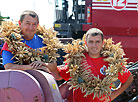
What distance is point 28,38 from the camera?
91.5 inches

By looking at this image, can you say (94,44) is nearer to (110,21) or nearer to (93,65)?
(93,65)

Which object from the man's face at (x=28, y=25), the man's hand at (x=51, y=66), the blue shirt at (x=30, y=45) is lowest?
the man's hand at (x=51, y=66)

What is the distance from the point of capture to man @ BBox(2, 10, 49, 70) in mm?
2137

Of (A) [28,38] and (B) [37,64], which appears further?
(A) [28,38]

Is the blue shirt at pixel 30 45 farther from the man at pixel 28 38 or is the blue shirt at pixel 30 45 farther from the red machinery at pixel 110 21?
the red machinery at pixel 110 21

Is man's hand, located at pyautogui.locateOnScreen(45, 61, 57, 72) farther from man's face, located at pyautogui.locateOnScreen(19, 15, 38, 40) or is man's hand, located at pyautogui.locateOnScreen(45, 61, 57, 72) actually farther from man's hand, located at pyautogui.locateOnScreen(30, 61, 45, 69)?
man's face, located at pyautogui.locateOnScreen(19, 15, 38, 40)

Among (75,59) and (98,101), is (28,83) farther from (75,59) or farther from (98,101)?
(98,101)

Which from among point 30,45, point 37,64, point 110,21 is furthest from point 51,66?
point 110,21

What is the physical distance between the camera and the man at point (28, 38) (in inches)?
84.1

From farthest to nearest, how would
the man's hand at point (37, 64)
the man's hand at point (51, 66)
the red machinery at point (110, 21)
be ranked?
1. the red machinery at point (110, 21)
2. the man's hand at point (51, 66)
3. the man's hand at point (37, 64)

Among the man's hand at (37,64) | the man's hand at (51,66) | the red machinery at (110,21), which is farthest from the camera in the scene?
the red machinery at (110,21)

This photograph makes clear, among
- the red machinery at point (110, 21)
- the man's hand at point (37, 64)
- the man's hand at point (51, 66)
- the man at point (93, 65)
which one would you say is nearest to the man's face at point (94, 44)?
the man at point (93, 65)

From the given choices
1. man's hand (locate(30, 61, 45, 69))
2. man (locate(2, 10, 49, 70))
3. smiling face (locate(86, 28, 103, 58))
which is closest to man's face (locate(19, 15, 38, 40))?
man (locate(2, 10, 49, 70))

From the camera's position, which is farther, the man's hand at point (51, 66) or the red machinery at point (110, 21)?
the red machinery at point (110, 21)
